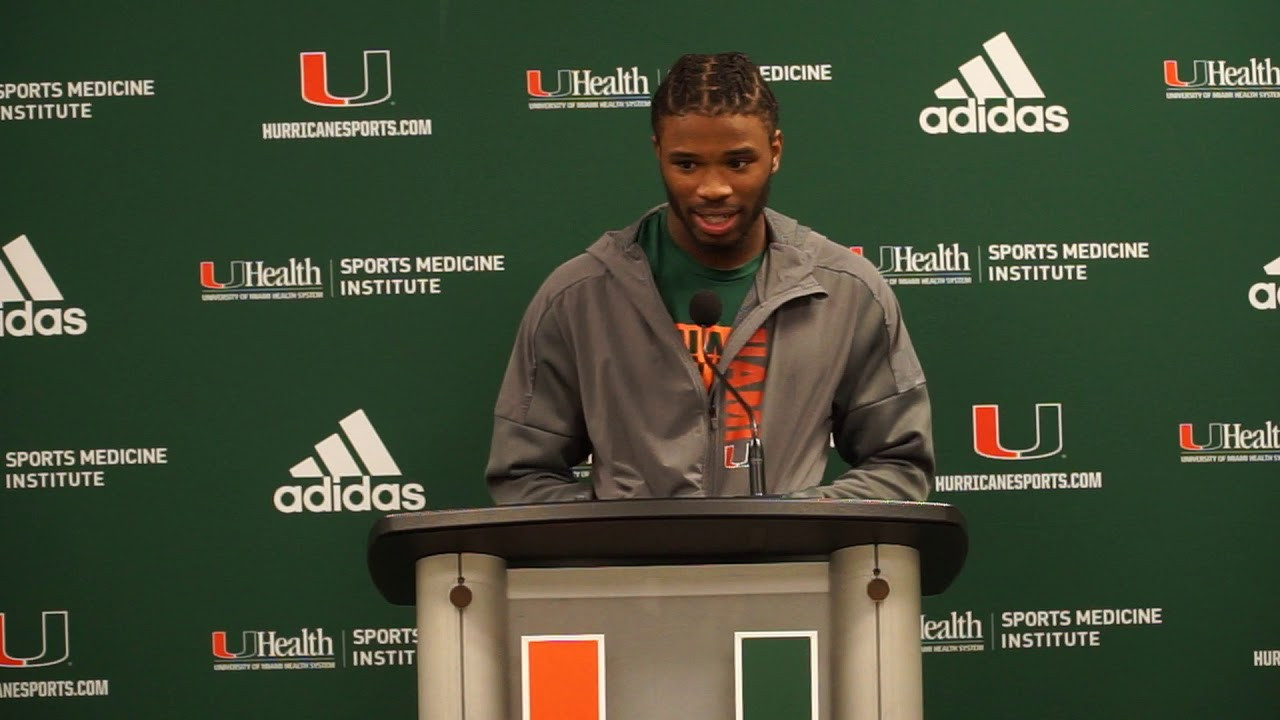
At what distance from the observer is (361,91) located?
333cm

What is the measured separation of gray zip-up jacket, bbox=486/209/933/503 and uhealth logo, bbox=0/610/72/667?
1466 mm

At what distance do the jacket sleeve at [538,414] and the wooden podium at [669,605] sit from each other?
2.75 feet

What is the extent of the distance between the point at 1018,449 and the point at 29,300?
7.74 feet

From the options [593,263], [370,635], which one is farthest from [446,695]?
[370,635]

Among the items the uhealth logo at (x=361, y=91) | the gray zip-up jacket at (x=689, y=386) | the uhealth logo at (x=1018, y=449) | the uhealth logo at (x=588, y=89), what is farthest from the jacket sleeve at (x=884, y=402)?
the uhealth logo at (x=361, y=91)

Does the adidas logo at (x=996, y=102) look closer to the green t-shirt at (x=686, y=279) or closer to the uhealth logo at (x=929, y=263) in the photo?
the uhealth logo at (x=929, y=263)

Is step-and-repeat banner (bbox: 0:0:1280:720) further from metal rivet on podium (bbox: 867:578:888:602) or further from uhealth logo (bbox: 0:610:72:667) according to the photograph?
metal rivet on podium (bbox: 867:578:888:602)

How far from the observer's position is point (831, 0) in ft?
11.0

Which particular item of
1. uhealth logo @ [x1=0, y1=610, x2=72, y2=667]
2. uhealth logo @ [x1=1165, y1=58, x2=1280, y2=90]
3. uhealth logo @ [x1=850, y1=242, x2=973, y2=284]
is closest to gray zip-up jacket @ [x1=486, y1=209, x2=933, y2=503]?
uhealth logo @ [x1=850, y1=242, x2=973, y2=284]

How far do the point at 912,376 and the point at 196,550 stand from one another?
1.79m

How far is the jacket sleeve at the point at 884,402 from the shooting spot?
7.73 feet

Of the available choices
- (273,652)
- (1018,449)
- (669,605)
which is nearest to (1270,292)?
(1018,449)

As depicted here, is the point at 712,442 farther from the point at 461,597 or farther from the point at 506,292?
the point at 506,292

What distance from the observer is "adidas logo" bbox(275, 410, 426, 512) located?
3314 mm
